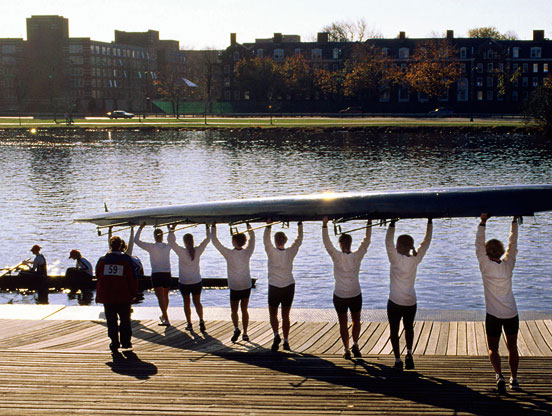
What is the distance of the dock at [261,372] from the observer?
9.55m

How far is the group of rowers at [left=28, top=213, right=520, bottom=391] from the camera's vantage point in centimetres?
982

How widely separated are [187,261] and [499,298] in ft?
18.7

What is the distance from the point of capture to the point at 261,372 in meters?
11.1

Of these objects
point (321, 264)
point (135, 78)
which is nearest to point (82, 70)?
point (135, 78)

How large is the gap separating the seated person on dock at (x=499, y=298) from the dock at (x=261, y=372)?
0.42 metres

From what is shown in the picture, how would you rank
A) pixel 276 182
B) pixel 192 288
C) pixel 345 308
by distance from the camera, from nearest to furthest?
pixel 345 308 → pixel 192 288 → pixel 276 182

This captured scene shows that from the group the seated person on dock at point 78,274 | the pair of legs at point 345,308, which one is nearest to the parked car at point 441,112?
the seated person on dock at point 78,274

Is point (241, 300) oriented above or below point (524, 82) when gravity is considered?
below

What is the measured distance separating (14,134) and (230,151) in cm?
3916

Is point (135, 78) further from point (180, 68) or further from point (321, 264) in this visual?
point (321, 264)

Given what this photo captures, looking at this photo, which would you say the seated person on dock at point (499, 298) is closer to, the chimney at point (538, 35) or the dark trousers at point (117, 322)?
the dark trousers at point (117, 322)

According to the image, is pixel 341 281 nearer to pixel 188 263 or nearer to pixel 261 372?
pixel 261 372

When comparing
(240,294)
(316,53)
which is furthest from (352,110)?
(240,294)

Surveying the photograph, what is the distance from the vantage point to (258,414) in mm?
9273
